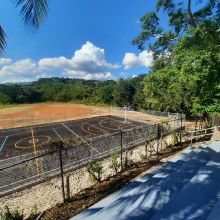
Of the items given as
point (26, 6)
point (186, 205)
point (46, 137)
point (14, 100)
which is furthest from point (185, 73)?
point (14, 100)

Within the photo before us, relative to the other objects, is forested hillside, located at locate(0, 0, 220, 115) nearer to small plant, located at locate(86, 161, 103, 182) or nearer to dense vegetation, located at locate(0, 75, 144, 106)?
small plant, located at locate(86, 161, 103, 182)

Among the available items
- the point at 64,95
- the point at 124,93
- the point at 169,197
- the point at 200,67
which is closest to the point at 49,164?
the point at 169,197

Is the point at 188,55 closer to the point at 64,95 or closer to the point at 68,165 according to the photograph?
the point at 68,165

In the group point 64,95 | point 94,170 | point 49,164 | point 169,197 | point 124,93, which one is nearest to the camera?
point 169,197

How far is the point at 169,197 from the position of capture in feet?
17.8

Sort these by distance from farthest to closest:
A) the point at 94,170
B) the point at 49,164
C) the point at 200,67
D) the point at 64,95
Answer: the point at 64,95 < the point at 49,164 < the point at 200,67 < the point at 94,170

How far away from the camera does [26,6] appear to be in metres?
3.91

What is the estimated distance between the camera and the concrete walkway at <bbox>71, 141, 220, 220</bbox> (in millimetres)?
4688

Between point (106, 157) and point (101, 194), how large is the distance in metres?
5.82

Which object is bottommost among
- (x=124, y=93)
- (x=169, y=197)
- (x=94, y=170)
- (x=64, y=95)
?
(x=94, y=170)

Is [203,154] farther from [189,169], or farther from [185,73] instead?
[185,73]

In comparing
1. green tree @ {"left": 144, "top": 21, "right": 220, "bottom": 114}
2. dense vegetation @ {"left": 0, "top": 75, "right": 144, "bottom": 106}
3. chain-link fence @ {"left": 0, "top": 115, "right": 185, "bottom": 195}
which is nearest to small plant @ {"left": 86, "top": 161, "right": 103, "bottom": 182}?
chain-link fence @ {"left": 0, "top": 115, "right": 185, "bottom": 195}

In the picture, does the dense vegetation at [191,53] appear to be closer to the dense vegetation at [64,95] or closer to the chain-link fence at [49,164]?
the chain-link fence at [49,164]

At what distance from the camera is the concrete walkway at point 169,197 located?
4.69m
